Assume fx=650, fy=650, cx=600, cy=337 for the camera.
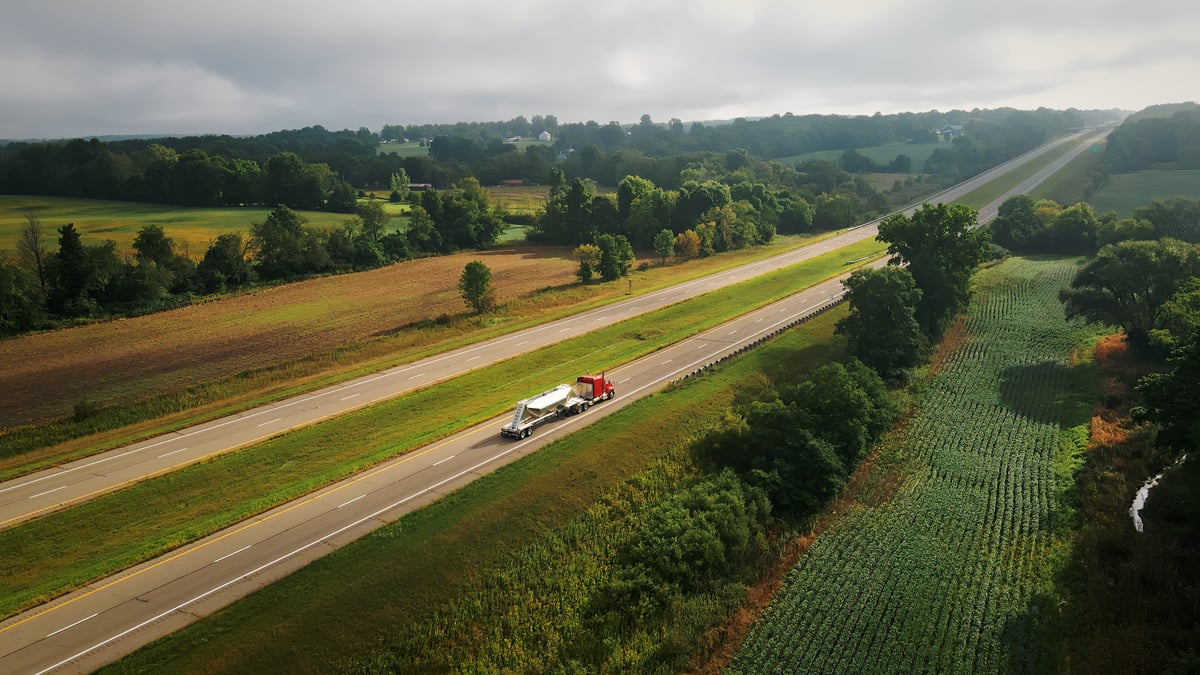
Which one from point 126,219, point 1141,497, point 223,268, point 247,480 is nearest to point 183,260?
point 223,268

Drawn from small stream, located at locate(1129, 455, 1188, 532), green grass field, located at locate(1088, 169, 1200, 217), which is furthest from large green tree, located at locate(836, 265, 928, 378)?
green grass field, located at locate(1088, 169, 1200, 217)

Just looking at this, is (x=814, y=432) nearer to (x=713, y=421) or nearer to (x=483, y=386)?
(x=713, y=421)

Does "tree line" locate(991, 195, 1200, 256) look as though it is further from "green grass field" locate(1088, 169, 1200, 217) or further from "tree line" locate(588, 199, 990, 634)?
"tree line" locate(588, 199, 990, 634)

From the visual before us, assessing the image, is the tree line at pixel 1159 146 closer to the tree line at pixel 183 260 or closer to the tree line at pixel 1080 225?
the tree line at pixel 1080 225

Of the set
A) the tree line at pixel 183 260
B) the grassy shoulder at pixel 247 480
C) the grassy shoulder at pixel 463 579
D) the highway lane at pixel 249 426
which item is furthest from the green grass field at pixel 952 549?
the tree line at pixel 183 260

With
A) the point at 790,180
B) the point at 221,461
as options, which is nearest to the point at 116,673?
the point at 221,461

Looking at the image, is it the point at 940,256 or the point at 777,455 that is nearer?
the point at 777,455

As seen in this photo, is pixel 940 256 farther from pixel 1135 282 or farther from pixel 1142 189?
pixel 1142 189

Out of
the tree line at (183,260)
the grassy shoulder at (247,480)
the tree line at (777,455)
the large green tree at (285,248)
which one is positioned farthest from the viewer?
the large green tree at (285,248)
